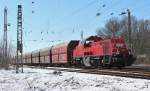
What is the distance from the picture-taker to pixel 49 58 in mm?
52188

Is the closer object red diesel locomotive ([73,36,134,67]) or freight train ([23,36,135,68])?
red diesel locomotive ([73,36,134,67])

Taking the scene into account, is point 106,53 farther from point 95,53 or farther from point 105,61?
point 95,53

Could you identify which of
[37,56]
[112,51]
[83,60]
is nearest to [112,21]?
[37,56]

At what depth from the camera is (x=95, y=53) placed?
32.0 metres

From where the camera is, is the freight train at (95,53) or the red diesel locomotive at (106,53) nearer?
the red diesel locomotive at (106,53)

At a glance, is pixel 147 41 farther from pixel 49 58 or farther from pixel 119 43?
pixel 119 43

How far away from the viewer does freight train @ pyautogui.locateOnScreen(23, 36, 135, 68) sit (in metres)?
28.5

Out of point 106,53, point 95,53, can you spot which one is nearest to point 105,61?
point 106,53

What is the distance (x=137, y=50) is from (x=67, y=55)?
116 feet

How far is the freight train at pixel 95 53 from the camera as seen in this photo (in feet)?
93.7

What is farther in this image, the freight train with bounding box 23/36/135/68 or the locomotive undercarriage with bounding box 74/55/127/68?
the freight train with bounding box 23/36/135/68

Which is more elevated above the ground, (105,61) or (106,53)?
(106,53)

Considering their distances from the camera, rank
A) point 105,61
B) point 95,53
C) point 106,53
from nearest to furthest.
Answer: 1. point 105,61
2. point 106,53
3. point 95,53

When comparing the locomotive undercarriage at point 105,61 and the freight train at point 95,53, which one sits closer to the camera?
the locomotive undercarriage at point 105,61
